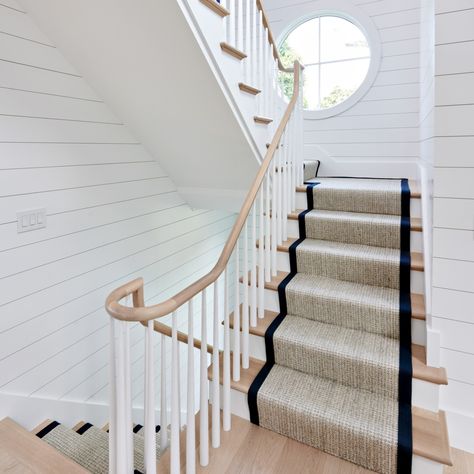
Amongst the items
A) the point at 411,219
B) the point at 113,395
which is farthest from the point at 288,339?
the point at 411,219

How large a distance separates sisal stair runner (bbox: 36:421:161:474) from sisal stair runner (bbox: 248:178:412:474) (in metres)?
0.81

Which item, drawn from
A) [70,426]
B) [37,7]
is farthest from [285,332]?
[37,7]

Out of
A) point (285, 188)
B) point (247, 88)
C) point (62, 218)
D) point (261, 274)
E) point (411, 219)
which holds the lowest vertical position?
point (261, 274)

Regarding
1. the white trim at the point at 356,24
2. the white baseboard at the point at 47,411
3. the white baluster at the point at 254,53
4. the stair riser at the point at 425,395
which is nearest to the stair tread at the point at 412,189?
the white baluster at the point at 254,53

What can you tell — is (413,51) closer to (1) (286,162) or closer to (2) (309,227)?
(1) (286,162)

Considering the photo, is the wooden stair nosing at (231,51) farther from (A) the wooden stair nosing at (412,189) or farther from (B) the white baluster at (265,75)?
(A) the wooden stair nosing at (412,189)

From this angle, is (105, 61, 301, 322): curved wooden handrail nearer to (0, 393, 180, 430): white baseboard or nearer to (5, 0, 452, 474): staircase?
(5, 0, 452, 474): staircase

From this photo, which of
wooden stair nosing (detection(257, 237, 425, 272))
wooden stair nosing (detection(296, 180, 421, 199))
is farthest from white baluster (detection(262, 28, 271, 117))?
wooden stair nosing (detection(257, 237, 425, 272))

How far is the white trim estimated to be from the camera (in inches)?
132

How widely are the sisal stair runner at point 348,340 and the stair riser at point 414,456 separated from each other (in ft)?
0.14

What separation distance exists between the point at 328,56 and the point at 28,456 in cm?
403

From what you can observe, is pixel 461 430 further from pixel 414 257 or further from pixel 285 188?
pixel 285 188

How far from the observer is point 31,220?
6.44 feet

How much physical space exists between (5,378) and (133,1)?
2014 millimetres
